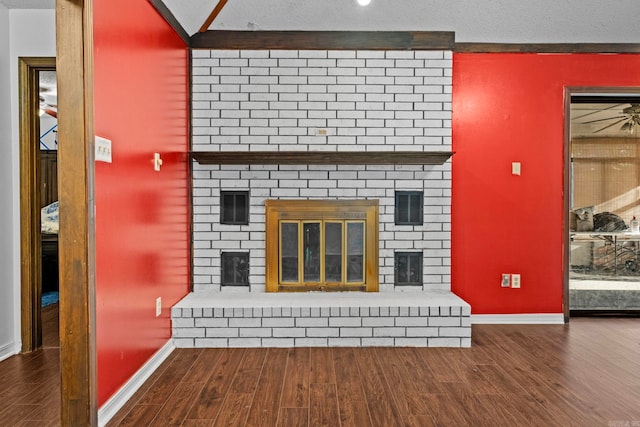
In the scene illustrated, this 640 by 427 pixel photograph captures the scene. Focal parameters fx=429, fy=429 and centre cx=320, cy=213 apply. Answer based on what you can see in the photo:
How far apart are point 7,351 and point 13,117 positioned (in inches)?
65.2

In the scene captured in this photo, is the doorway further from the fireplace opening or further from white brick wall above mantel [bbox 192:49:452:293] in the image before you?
the fireplace opening

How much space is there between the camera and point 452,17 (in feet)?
11.0

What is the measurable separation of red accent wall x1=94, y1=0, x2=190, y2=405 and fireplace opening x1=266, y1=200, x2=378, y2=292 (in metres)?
0.79

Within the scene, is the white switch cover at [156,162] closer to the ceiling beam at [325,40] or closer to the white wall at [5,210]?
the white wall at [5,210]

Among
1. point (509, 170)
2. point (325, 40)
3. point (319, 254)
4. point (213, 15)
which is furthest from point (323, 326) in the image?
point (213, 15)

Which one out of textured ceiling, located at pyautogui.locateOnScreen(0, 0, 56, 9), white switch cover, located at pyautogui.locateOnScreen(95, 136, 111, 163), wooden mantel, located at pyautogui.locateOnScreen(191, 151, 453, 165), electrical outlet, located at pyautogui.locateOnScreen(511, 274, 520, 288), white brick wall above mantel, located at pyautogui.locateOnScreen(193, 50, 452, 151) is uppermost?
textured ceiling, located at pyautogui.locateOnScreen(0, 0, 56, 9)

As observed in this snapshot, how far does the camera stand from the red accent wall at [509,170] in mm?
3777

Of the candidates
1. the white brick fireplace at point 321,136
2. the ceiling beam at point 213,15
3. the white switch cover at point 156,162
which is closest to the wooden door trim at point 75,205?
the white switch cover at point 156,162

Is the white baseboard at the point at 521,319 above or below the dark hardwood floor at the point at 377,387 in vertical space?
above

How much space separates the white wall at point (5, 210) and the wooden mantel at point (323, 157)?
127 cm

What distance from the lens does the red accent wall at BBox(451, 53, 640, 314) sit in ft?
12.4

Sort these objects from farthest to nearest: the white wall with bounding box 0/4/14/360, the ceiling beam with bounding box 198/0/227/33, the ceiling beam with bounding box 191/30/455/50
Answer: the ceiling beam with bounding box 191/30/455/50 < the ceiling beam with bounding box 198/0/227/33 < the white wall with bounding box 0/4/14/360

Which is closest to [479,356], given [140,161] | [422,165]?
[422,165]

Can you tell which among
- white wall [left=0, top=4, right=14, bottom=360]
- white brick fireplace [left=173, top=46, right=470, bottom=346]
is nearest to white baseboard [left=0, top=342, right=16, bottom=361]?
white wall [left=0, top=4, right=14, bottom=360]
